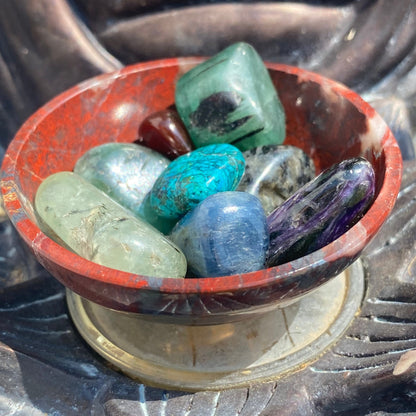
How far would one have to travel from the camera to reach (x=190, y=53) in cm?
119

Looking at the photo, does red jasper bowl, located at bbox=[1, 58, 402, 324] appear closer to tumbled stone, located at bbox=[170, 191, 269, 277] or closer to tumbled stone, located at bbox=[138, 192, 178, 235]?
tumbled stone, located at bbox=[170, 191, 269, 277]

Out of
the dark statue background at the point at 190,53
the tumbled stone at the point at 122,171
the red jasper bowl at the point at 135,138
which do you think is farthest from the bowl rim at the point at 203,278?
the dark statue background at the point at 190,53

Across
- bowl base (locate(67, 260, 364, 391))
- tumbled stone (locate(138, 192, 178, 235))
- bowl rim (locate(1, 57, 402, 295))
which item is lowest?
bowl base (locate(67, 260, 364, 391))

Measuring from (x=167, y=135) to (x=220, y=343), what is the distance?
0.35 m

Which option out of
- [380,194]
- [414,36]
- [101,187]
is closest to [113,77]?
[101,187]

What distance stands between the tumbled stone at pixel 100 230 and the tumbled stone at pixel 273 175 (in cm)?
17

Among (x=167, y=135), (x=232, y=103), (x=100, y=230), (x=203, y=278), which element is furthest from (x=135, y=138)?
(x=203, y=278)

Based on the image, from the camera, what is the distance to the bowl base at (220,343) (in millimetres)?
789

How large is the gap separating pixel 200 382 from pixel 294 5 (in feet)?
2.55

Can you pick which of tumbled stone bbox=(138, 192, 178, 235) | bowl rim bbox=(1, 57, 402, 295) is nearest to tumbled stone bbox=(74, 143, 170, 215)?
tumbled stone bbox=(138, 192, 178, 235)

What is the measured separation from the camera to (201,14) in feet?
3.77

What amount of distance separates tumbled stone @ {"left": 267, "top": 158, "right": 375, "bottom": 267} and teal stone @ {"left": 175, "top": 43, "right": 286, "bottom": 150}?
0.20m

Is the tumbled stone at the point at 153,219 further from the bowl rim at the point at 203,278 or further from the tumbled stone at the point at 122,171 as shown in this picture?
the bowl rim at the point at 203,278

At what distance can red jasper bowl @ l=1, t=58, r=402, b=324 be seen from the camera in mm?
632
